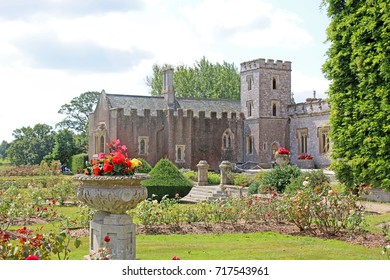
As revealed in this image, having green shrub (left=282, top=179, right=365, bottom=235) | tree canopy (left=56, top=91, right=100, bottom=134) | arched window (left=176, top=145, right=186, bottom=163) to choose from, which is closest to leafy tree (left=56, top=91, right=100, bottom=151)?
tree canopy (left=56, top=91, right=100, bottom=134)

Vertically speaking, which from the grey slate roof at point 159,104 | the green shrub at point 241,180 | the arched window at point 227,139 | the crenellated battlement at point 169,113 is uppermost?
the grey slate roof at point 159,104

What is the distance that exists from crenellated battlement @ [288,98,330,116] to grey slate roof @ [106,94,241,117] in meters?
4.53

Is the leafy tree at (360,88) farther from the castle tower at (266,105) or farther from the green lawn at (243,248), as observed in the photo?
the castle tower at (266,105)

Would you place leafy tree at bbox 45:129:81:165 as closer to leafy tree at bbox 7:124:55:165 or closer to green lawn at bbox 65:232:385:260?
leafy tree at bbox 7:124:55:165

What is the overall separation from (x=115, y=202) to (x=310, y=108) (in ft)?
100

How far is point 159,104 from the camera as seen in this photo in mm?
39531

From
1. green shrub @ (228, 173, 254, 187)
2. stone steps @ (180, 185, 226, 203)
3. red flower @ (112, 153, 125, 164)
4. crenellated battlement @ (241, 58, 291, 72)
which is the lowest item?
stone steps @ (180, 185, 226, 203)

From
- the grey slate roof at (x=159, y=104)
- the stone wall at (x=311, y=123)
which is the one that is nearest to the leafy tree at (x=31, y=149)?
the grey slate roof at (x=159, y=104)

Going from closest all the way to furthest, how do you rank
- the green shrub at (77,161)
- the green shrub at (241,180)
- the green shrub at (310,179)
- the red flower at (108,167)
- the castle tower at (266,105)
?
the red flower at (108,167) → the green shrub at (310,179) → the green shrub at (241,180) → the castle tower at (266,105) → the green shrub at (77,161)

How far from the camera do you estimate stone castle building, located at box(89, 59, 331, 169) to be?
122 feet

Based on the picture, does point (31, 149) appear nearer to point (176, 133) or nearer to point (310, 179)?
point (176, 133)

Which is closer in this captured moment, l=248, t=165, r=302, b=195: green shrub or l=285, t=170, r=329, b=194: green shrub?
l=285, t=170, r=329, b=194: green shrub

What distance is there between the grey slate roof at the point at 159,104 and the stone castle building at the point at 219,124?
2.0 inches

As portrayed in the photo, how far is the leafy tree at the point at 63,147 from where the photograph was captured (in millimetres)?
Answer: 45719
